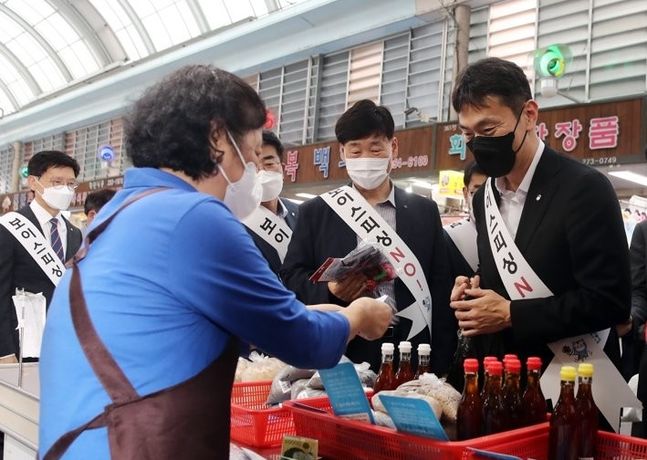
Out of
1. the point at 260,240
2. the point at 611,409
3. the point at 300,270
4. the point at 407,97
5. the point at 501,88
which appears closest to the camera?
the point at 611,409

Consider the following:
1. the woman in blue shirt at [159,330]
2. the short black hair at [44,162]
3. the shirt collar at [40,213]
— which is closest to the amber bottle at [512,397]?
the woman in blue shirt at [159,330]

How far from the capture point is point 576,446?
4.73 feet

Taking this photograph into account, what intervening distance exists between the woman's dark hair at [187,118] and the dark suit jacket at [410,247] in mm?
1081

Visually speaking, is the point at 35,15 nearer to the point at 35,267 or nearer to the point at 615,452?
the point at 35,267

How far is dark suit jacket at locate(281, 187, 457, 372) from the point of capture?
8.33 ft

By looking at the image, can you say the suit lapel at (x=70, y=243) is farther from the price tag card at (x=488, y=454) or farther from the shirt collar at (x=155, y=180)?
the price tag card at (x=488, y=454)

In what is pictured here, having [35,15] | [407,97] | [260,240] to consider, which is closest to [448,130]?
[407,97]

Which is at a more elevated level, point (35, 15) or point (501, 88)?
point (35, 15)

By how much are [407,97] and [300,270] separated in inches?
302

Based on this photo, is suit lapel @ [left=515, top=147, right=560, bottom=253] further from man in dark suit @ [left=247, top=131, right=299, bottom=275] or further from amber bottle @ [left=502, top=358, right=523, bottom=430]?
man in dark suit @ [left=247, top=131, right=299, bottom=275]

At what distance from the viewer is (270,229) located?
3.36 meters

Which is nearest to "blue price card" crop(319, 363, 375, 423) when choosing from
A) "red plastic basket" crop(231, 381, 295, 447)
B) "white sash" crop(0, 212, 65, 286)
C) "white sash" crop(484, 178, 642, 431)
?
"red plastic basket" crop(231, 381, 295, 447)

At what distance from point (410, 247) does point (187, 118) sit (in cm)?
136

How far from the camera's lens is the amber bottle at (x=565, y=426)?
144 cm
